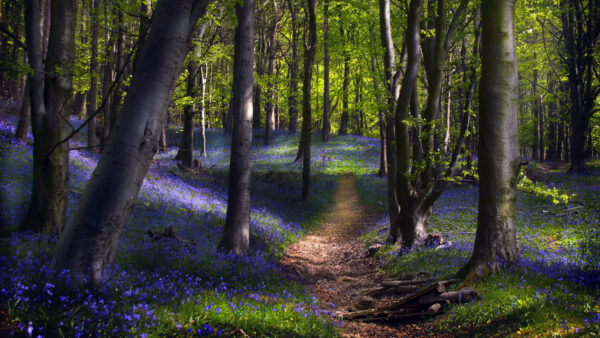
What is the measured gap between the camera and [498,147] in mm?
5969

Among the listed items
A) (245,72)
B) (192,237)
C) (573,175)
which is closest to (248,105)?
(245,72)

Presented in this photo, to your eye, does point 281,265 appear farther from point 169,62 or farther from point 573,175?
point 573,175

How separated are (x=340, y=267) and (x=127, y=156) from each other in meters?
7.99

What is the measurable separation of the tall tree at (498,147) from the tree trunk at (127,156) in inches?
192

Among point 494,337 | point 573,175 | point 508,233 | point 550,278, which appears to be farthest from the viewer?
point 573,175

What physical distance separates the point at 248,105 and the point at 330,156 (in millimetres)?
22099

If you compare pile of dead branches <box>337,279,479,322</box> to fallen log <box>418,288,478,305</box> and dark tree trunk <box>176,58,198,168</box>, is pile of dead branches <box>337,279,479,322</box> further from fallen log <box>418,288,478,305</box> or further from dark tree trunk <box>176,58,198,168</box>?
dark tree trunk <box>176,58,198,168</box>

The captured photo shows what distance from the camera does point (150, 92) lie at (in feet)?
12.2

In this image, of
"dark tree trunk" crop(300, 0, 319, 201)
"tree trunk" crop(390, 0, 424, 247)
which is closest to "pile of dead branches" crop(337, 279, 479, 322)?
"tree trunk" crop(390, 0, 424, 247)

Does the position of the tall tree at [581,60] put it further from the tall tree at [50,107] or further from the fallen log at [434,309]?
the tall tree at [50,107]

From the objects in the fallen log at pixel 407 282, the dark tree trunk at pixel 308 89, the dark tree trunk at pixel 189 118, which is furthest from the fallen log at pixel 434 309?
the dark tree trunk at pixel 189 118

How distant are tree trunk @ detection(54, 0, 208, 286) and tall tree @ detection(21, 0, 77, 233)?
3213 mm

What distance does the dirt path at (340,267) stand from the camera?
5508 millimetres

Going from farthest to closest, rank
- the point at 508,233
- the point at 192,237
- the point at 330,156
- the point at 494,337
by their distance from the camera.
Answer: the point at 330,156 → the point at 192,237 → the point at 508,233 → the point at 494,337
